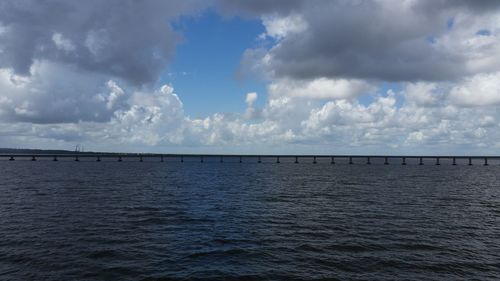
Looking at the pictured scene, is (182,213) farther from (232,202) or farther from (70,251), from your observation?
(70,251)

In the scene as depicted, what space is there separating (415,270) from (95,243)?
21847 mm

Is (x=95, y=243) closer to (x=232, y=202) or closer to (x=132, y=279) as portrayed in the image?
(x=132, y=279)

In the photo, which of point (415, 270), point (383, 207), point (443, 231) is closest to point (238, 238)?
point (415, 270)

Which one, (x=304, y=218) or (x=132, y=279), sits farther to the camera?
(x=304, y=218)

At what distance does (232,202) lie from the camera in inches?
1903

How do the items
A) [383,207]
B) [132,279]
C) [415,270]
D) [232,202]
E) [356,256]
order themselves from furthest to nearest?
[232,202] < [383,207] < [356,256] < [415,270] < [132,279]

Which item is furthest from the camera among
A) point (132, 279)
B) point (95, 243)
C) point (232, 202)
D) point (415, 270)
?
point (232, 202)

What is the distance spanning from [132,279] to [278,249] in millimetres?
10253

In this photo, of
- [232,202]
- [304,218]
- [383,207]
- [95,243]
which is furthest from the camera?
[232,202]

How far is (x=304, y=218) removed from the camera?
36.8m

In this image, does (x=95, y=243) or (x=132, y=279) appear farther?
(x=95, y=243)

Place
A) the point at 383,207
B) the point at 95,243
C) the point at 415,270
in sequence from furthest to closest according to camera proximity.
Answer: the point at 383,207, the point at 95,243, the point at 415,270

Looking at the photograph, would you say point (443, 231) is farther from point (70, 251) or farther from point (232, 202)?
point (70, 251)

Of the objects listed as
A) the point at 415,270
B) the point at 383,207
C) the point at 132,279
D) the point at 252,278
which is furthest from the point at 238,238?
the point at 383,207
